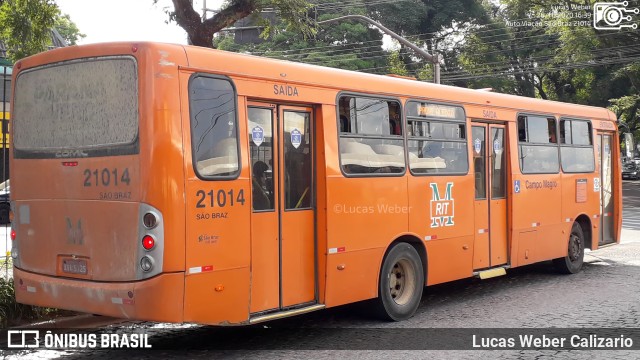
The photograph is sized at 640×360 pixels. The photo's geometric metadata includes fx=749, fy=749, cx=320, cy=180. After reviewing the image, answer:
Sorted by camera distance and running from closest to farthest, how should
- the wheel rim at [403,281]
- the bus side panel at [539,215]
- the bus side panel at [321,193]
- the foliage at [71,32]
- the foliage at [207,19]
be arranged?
the bus side panel at [321,193] → the wheel rim at [403,281] → the foliage at [207,19] → the bus side panel at [539,215] → the foliage at [71,32]

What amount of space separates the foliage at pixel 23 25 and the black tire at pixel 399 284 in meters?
5.82

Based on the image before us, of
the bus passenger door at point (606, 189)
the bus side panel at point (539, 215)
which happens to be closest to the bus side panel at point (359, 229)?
the bus side panel at point (539, 215)

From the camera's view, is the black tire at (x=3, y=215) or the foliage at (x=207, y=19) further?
the black tire at (x=3, y=215)

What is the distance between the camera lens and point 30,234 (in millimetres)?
7531

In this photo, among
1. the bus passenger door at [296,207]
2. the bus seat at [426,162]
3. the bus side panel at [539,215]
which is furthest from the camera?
the bus side panel at [539,215]

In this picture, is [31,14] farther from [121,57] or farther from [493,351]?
[493,351]

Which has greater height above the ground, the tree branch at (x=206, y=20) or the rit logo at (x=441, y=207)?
the tree branch at (x=206, y=20)

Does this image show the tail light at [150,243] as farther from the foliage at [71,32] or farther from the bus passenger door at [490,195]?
the foliage at [71,32]

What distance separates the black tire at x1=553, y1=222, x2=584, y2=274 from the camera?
13375 millimetres

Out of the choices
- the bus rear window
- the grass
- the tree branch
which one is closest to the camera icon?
the tree branch

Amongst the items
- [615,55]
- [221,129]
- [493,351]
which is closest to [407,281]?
[493,351]

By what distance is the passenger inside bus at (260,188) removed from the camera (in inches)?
297

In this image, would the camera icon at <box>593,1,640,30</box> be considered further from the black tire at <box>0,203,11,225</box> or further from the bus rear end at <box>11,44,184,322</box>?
the bus rear end at <box>11,44,184,322</box>

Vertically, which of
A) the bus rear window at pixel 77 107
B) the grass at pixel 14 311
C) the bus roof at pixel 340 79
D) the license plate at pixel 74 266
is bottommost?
the grass at pixel 14 311
